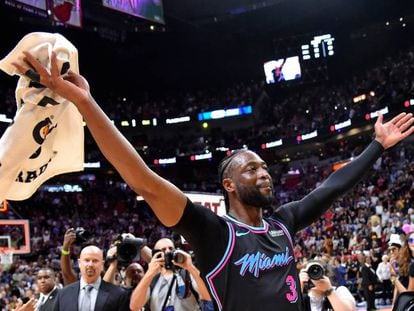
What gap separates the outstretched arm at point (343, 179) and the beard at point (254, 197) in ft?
0.99

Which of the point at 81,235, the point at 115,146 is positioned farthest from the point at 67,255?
the point at 115,146

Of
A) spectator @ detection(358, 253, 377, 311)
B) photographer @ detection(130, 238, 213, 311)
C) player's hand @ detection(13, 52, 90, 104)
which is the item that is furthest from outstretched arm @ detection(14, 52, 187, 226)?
spectator @ detection(358, 253, 377, 311)

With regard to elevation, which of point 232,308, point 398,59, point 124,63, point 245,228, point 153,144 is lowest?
point 232,308

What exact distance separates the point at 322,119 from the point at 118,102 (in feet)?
40.6

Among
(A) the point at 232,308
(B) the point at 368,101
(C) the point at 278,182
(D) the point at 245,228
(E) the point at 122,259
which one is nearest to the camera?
(A) the point at 232,308

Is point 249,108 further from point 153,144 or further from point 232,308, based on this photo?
point 232,308

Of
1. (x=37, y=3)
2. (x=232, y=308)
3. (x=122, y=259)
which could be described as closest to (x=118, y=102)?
(x=37, y=3)

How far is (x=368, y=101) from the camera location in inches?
1120

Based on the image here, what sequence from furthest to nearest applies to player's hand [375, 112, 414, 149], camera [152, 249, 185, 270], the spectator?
the spectator < camera [152, 249, 185, 270] < player's hand [375, 112, 414, 149]

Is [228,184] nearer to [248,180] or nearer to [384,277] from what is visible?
[248,180]

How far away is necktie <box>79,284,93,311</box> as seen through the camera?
440 cm

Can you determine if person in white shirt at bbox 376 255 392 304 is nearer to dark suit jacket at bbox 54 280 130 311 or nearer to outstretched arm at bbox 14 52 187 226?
dark suit jacket at bbox 54 280 130 311

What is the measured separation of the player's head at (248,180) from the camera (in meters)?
2.47

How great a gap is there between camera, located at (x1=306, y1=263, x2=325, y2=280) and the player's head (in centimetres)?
108
